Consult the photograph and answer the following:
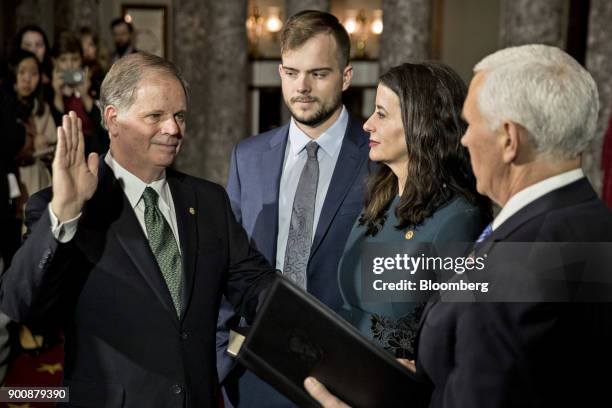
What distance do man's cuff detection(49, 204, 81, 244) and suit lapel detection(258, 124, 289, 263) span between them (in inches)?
34.3

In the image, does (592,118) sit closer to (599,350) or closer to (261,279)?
(599,350)

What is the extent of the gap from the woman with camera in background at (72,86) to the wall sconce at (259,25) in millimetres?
6315

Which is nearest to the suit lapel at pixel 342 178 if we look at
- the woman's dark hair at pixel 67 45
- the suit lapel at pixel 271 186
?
the suit lapel at pixel 271 186

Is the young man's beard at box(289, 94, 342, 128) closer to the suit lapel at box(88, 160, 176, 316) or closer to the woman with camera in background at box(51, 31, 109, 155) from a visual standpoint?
the suit lapel at box(88, 160, 176, 316)

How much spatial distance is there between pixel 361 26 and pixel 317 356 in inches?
435

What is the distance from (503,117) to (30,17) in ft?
25.3

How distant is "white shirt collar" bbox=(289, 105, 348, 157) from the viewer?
2.65 meters

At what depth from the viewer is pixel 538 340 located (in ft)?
4.29

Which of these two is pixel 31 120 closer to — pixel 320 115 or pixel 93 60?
pixel 93 60

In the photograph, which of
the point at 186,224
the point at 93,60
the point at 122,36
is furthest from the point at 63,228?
the point at 122,36

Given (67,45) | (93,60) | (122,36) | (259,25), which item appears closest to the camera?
(67,45)

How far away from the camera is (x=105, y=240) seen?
1.95 m

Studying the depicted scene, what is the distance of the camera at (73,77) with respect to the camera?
219 inches

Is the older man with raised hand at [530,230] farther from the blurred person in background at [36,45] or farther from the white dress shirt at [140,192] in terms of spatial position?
the blurred person in background at [36,45]
